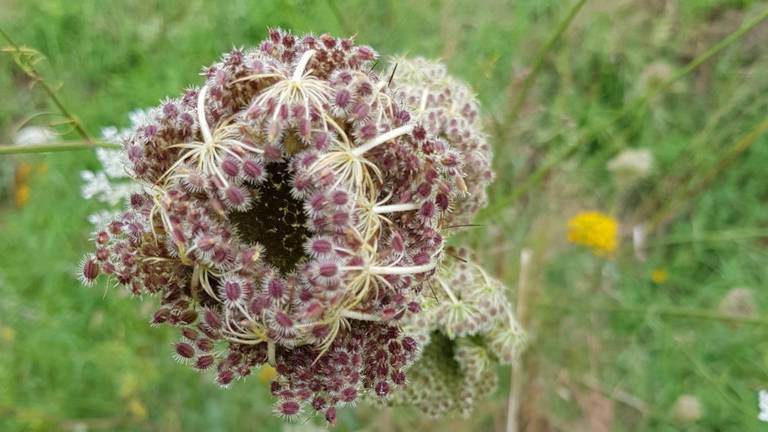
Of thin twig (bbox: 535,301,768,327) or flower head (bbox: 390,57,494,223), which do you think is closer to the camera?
flower head (bbox: 390,57,494,223)

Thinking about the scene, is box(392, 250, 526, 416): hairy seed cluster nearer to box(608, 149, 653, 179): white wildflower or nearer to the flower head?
the flower head

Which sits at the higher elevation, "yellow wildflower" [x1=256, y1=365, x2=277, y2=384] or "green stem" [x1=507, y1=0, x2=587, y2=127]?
"green stem" [x1=507, y1=0, x2=587, y2=127]

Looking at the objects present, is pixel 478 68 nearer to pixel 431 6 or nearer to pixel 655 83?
pixel 431 6

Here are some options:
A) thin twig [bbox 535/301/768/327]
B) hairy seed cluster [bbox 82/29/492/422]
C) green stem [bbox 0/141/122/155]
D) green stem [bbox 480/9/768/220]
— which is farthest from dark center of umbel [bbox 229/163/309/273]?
thin twig [bbox 535/301/768/327]

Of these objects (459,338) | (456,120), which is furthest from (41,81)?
(459,338)

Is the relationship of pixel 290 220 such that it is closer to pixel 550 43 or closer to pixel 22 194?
pixel 550 43

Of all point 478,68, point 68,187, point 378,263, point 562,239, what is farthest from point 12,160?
point 378,263
